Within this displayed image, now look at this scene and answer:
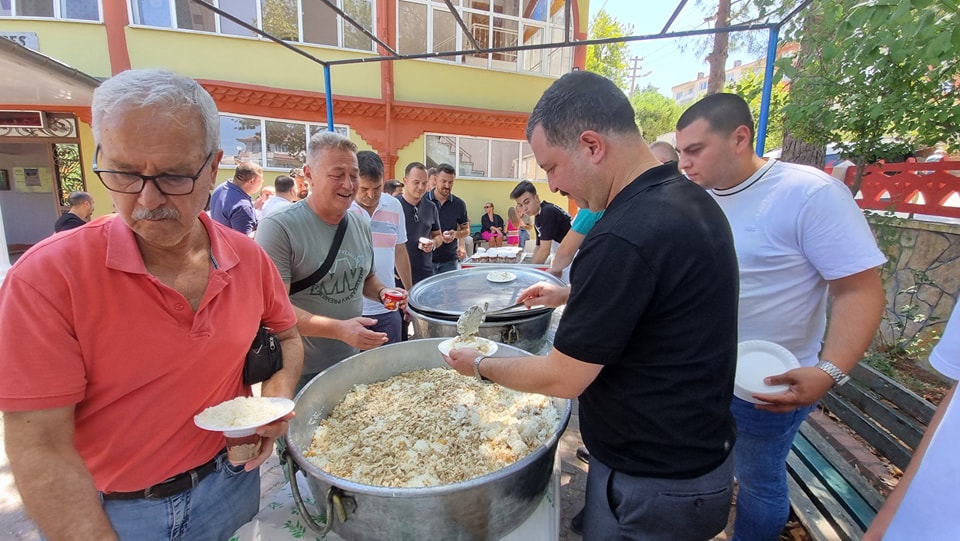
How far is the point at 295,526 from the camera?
1.30 metres

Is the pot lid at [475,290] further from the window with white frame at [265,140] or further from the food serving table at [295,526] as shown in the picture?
the window with white frame at [265,140]

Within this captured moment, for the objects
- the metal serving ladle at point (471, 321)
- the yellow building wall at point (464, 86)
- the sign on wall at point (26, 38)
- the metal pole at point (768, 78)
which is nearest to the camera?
the metal serving ladle at point (471, 321)

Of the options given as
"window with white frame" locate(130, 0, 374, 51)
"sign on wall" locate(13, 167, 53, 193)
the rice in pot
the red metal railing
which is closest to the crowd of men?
the rice in pot

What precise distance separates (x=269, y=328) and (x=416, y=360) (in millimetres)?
788

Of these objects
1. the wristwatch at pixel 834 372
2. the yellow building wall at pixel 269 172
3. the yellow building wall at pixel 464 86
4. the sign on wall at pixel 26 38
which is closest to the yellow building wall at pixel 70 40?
the sign on wall at pixel 26 38

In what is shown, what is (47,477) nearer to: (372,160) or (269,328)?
(269,328)

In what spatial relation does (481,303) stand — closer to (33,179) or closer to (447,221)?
(447,221)

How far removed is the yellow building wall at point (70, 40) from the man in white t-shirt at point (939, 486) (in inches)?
476

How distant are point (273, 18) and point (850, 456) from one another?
11743mm

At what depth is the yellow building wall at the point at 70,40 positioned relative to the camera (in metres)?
8.26

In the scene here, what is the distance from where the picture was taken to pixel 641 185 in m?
1.14

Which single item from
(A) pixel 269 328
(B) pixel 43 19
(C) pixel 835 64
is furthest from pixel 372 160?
(B) pixel 43 19

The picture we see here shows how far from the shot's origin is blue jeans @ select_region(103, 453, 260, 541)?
44.3 inches

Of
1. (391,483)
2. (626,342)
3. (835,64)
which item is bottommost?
(391,483)
